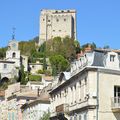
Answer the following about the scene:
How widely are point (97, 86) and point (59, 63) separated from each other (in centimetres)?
11027

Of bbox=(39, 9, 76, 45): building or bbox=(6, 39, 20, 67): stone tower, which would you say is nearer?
bbox=(6, 39, 20, 67): stone tower

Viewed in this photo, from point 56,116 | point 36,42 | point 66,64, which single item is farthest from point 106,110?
point 36,42

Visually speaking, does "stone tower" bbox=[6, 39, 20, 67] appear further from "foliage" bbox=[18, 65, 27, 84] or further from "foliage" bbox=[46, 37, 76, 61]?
"foliage" bbox=[46, 37, 76, 61]

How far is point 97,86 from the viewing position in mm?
40406

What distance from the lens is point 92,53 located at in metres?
41.7

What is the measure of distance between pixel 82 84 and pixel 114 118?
14.4ft

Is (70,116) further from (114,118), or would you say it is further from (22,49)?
(22,49)

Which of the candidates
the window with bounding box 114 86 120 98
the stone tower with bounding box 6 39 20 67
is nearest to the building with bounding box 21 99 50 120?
the window with bounding box 114 86 120 98

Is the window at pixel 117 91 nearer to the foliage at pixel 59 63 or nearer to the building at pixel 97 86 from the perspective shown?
the building at pixel 97 86

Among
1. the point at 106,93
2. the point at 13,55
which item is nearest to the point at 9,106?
the point at 106,93

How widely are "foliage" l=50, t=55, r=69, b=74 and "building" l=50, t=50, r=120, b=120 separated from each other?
101169mm

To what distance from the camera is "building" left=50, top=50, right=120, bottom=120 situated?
40.0 meters

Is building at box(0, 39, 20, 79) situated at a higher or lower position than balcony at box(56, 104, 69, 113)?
higher

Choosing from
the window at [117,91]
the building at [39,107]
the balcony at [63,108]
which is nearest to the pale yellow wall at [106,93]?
the window at [117,91]
